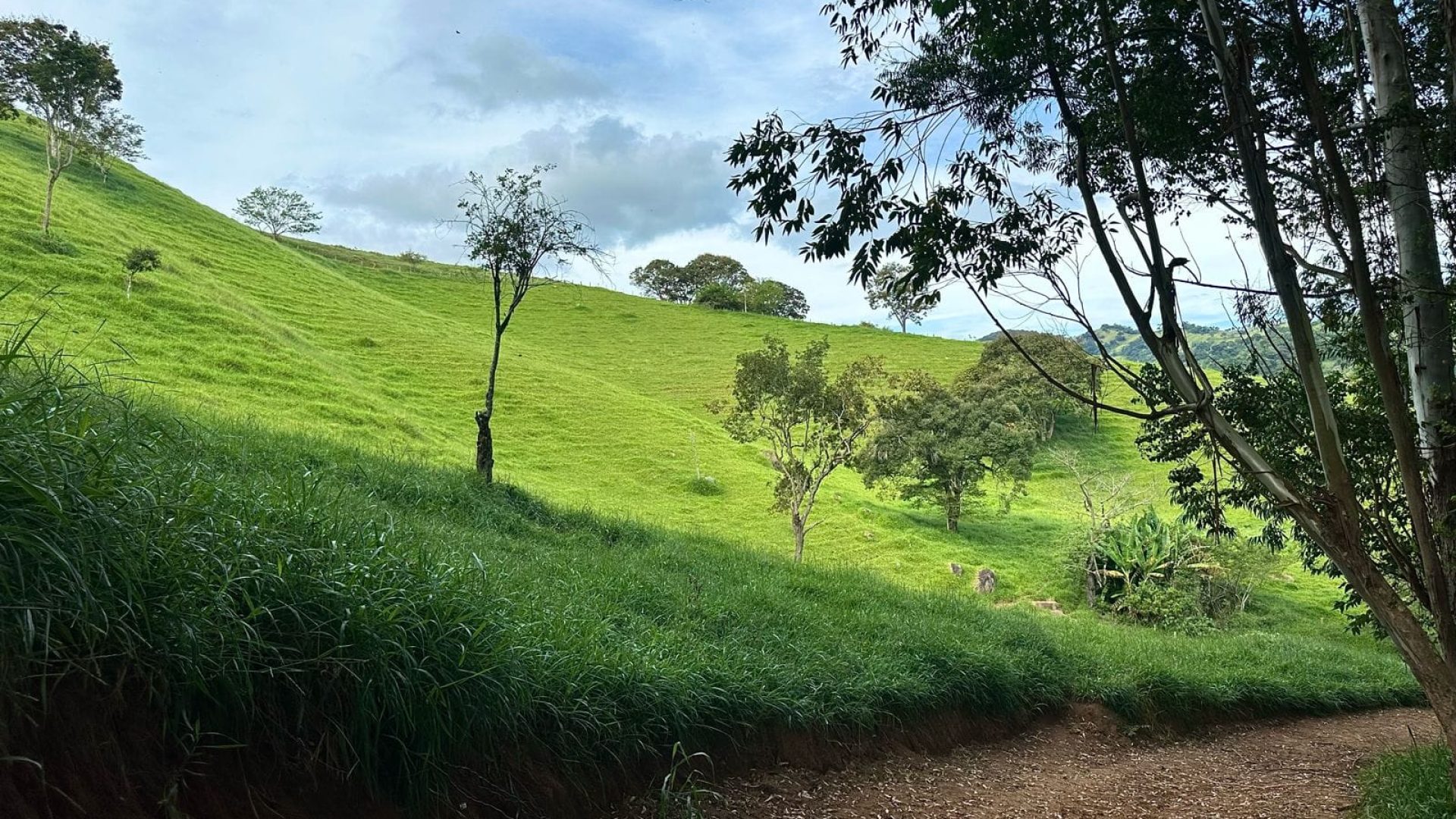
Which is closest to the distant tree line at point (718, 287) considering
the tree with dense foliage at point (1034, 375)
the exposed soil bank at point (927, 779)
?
the tree with dense foliage at point (1034, 375)

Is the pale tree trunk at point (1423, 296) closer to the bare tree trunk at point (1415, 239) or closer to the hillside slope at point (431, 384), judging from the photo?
the bare tree trunk at point (1415, 239)

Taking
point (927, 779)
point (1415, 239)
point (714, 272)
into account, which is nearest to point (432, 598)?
point (927, 779)

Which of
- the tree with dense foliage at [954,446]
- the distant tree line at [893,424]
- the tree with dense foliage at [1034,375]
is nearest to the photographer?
the distant tree line at [893,424]

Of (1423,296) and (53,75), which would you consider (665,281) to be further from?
(1423,296)

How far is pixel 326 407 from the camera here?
2333 cm

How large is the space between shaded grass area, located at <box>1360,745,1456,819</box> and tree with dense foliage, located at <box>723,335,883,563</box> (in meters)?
15.4

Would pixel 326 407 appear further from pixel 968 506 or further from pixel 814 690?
pixel 968 506

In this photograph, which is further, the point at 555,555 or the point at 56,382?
the point at 555,555

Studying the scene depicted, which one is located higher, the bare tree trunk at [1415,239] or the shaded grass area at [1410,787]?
the bare tree trunk at [1415,239]

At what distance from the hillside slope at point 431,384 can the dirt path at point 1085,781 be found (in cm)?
759

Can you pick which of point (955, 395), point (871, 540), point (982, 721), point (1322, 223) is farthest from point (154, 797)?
point (955, 395)

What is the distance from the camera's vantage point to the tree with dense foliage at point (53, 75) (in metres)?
31.8

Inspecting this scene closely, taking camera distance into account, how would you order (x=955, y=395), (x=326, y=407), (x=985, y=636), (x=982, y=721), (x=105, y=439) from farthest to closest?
(x=955, y=395) < (x=326, y=407) < (x=985, y=636) < (x=982, y=721) < (x=105, y=439)

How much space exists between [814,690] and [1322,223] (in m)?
5.76
